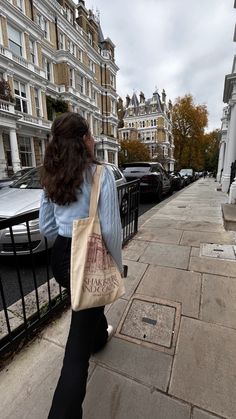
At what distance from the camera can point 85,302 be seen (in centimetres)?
113

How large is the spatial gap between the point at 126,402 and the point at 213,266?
2.22 meters

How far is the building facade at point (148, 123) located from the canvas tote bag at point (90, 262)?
53183 mm

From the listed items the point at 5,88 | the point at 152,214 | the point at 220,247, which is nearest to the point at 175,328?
the point at 220,247

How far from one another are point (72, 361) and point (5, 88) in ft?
58.9

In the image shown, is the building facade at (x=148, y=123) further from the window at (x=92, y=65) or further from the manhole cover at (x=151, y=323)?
the manhole cover at (x=151, y=323)

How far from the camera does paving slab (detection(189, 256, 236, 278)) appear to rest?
305cm

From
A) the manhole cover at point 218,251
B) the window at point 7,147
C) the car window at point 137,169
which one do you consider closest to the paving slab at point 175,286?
the manhole cover at point 218,251

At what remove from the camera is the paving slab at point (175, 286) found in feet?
7.96

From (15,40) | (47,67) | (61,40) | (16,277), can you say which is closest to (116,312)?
(16,277)

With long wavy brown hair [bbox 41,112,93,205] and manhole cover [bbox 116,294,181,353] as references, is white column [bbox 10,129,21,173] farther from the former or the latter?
long wavy brown hair [bbox 41,112,93,205]

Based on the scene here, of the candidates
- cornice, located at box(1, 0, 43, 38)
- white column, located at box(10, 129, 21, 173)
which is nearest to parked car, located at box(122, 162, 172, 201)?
white column, located at box(10, 129, 21, 173)

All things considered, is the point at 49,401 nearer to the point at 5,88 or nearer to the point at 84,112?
the point at 5,88

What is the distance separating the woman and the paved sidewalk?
1.32 feet

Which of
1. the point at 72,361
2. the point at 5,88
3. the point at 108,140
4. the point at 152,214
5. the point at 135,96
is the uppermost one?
the point at 135,96
